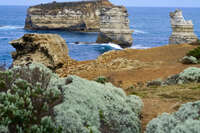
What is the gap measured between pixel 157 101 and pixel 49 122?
14.5 ft

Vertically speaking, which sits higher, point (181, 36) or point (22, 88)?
point (22, 88)

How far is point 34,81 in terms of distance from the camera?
19.9 feet

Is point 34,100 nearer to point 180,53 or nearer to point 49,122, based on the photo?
point 49,122

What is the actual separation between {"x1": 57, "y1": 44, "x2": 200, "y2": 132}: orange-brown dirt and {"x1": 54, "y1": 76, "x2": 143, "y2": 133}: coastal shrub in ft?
5.23

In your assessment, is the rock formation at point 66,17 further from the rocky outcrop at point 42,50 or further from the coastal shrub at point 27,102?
the coastal shrub at point 27,102

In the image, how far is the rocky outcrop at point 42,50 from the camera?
17.3 meters

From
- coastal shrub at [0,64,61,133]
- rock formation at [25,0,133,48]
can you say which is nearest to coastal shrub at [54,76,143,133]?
coastal shrub at [0,64,61,133]

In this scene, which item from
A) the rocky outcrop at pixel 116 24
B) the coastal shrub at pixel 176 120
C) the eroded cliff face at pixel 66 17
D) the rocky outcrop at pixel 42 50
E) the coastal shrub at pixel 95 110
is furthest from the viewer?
the eroded cliff face at pixel 66 17

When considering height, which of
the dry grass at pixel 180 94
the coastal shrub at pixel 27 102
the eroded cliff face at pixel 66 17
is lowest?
the eroded cliff face at pixel 66 17

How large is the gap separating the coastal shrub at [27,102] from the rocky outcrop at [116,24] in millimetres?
46181

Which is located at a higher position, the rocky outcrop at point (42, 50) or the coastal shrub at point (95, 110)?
the coastal shrub at point (95, 110)

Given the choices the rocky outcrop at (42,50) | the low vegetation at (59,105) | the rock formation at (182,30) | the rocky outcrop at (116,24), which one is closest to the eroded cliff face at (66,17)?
the rocky outcrop at (116,24)

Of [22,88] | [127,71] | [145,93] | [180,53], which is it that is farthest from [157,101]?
[180,53]

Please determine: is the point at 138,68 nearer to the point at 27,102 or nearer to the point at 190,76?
the point at 190,76
